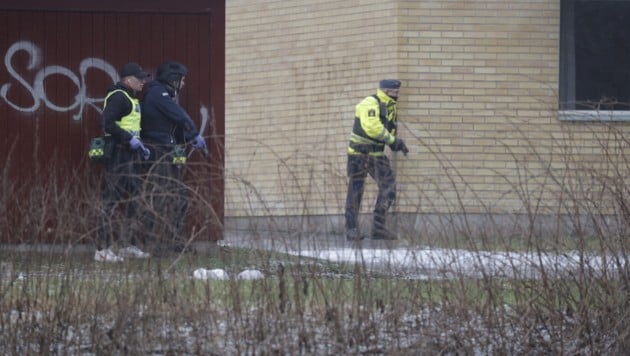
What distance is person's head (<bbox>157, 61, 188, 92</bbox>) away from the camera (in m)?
13.0

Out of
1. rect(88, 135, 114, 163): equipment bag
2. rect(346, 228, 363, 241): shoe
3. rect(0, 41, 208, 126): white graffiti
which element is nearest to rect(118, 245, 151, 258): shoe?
rect(346, 228, 363, 241): shoe

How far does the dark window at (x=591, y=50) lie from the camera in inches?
652

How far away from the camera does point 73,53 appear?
13492mm

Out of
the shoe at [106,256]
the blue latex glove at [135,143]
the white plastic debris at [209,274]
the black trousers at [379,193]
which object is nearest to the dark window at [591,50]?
the blue latex glove at [135,143]

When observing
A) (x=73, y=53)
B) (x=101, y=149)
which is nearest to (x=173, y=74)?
(x=101, y=149)

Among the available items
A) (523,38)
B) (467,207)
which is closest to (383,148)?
(523,38)

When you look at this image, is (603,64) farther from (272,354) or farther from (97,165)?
(272,354)

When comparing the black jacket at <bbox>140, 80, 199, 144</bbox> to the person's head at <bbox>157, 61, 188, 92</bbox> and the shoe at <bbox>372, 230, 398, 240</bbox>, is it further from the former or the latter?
the shoe at <bbox>372, 230, 398, 240</bbox>

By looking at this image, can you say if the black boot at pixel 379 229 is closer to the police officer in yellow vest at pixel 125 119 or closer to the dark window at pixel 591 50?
the police officer in yellow vest at pixel 125 119

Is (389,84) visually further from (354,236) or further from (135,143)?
(354,236)

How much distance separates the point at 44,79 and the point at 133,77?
1.19m

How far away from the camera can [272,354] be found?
322 inches

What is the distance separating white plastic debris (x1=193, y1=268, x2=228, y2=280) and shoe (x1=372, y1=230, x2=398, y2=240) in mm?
914

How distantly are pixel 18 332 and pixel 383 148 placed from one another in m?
7.51
